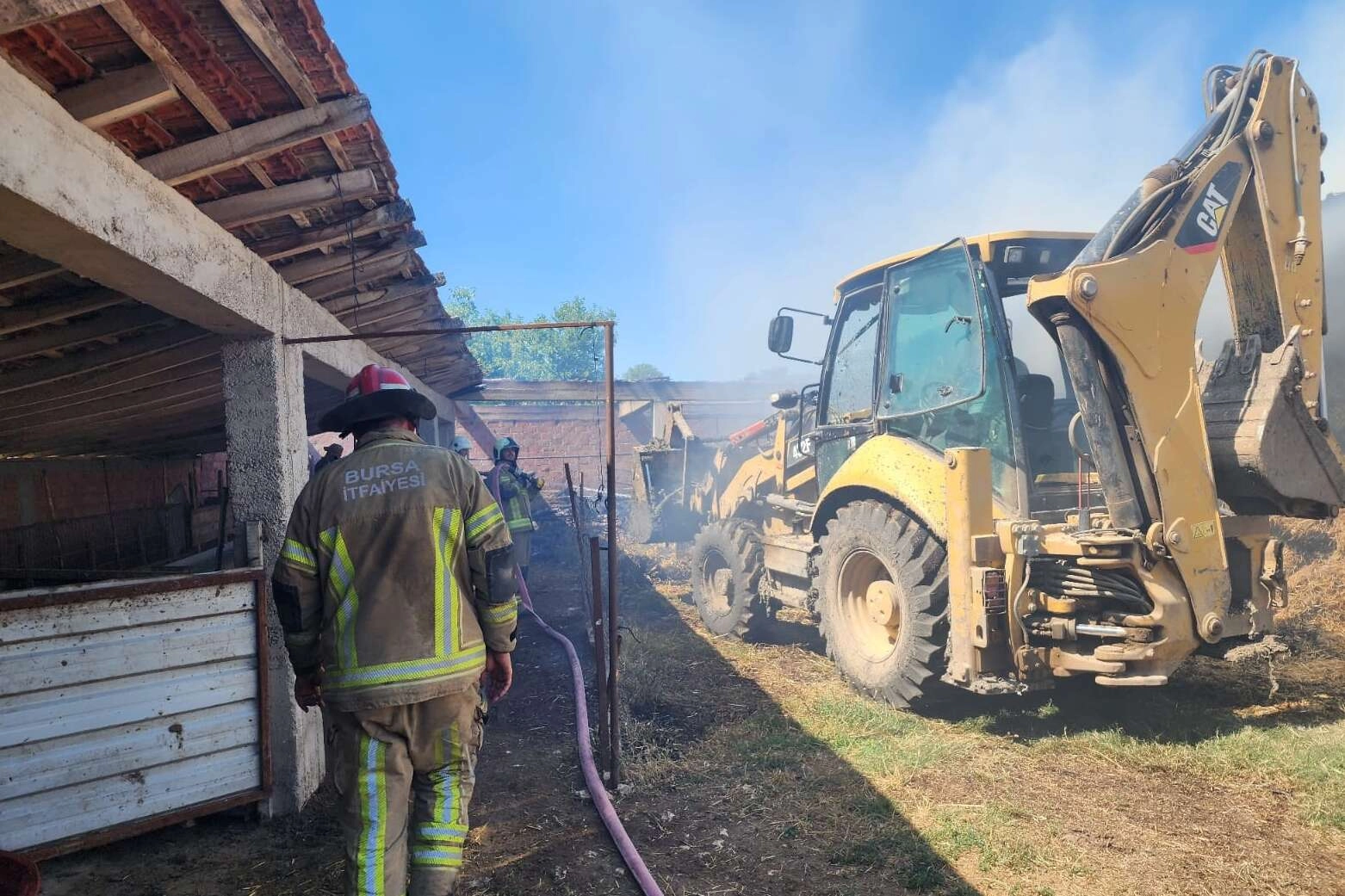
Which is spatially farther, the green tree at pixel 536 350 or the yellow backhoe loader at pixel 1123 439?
the green tree at pixel 536 350

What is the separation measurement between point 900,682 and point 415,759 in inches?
125

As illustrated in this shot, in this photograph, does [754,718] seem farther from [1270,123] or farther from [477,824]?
[1270,123]

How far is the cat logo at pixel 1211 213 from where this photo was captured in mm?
4027

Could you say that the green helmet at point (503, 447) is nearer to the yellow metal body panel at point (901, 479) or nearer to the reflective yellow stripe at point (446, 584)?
the yellow metal body panel at point (901, 479)

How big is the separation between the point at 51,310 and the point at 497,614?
2904 mm

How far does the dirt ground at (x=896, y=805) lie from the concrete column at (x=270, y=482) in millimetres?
269

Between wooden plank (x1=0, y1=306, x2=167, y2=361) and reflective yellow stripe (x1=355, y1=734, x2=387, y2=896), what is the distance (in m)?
3.02

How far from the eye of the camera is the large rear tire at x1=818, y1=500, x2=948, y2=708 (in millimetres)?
4410

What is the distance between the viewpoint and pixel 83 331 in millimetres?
4023

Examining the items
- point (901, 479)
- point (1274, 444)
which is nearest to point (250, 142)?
point (901, 479)

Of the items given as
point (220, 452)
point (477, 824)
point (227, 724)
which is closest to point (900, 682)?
point (477, 824)

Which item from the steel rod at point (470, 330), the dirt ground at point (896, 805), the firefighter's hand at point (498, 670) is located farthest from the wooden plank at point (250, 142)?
the dirt ground at point (896, 805)

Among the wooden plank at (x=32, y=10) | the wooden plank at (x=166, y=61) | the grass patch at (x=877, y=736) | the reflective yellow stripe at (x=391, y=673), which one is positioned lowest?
the grass patch at (x=877, y=736)

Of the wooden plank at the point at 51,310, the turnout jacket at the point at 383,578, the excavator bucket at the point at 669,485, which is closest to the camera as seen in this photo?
the turnout jacket at the point at 383,578
